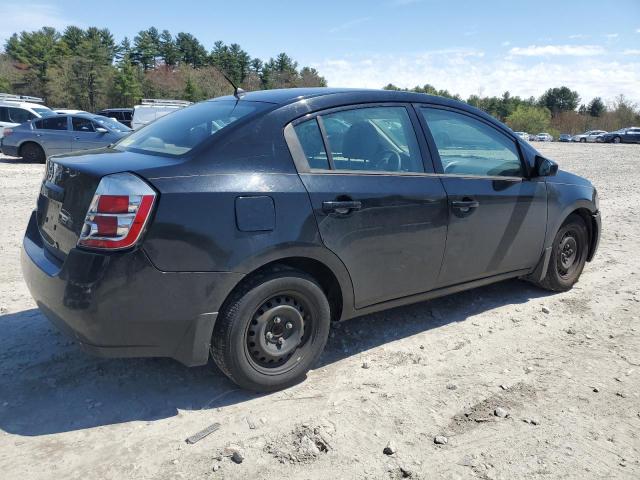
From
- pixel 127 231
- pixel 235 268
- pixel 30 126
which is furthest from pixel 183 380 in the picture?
pixel 30 126

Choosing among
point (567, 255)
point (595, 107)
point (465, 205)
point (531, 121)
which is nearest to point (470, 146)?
point (465, 205)

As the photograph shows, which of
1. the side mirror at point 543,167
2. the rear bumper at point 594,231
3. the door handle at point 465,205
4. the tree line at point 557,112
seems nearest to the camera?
the door handle at point 465,205

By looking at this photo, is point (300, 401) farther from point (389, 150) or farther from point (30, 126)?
point (30, 126)

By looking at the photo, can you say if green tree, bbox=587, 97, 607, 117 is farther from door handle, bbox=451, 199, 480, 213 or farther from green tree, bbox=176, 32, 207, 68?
door handle, bbox=451, 199, 480, 213

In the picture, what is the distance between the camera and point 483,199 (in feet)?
12.9

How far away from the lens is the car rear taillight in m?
2.56

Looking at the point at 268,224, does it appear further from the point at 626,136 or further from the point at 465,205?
the point at 626,136

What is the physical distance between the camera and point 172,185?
Result: 2648mm

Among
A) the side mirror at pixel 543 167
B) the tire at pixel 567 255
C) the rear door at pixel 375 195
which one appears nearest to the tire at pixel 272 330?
the rear door at pixel 375 195

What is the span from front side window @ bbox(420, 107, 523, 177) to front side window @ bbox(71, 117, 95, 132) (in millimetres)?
14065

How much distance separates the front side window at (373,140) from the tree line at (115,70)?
43.0 m

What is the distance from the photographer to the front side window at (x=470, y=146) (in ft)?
12.6

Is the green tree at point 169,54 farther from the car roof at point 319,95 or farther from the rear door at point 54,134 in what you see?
the car roof at point 319,95

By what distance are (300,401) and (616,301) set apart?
Result: 3.27 metres
